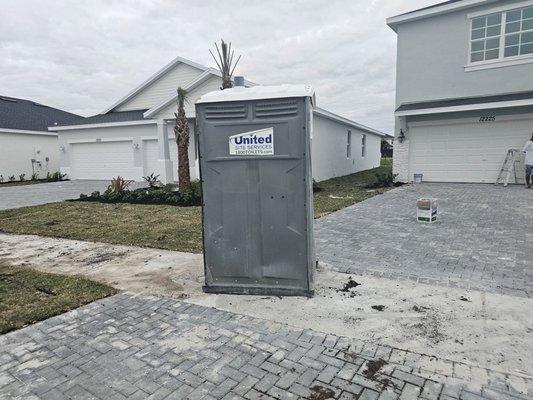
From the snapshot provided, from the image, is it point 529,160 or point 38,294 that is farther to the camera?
point 529,160

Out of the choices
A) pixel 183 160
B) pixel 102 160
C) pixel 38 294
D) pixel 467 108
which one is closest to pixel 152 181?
pixel 183 160

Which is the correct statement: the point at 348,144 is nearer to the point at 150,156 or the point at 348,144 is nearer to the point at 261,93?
the point at 150,156

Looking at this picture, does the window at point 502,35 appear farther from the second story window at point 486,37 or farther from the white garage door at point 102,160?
the white garage door at point 102,160

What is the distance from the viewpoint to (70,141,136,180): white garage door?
20828 millimetres

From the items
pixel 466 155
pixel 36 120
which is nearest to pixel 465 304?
pixel 466 155

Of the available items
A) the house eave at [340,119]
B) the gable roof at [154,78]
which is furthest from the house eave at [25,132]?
the house eave at [340,119]

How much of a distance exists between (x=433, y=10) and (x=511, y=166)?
22.3 feet

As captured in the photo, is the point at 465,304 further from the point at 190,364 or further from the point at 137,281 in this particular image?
the point at 137,281

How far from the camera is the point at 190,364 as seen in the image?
284 centimetres

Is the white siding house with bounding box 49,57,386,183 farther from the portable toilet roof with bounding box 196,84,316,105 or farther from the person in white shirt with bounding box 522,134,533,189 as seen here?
the portable toilet roof with bounding box 196,84,316,105

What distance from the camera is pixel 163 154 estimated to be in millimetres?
18672

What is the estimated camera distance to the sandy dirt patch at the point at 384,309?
297 cm

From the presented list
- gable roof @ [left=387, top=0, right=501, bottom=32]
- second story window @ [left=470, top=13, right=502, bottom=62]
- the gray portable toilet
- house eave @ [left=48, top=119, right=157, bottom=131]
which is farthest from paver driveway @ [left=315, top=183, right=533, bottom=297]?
house eave @ [left=48, top=119, right=157, bottom=131]

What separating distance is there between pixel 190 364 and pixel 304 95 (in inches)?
104
